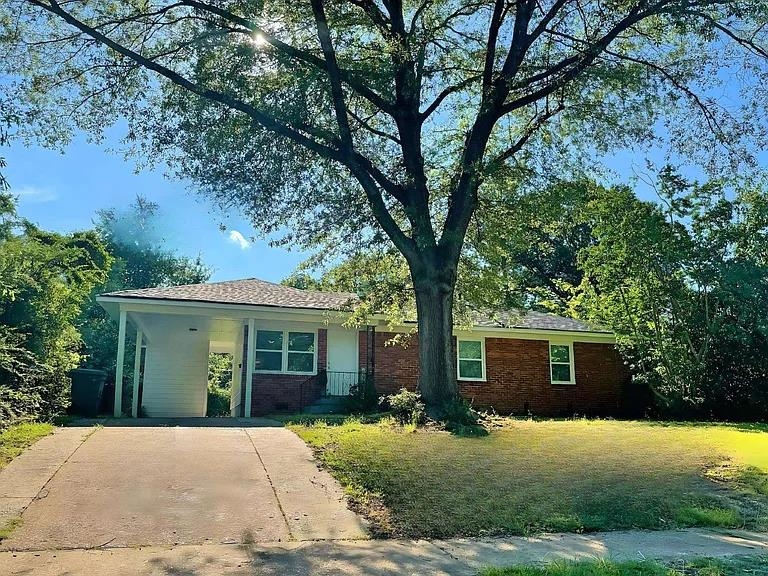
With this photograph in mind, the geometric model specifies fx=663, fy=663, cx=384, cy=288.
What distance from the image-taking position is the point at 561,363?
73.6ft

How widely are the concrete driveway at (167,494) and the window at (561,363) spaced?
44.4 ft

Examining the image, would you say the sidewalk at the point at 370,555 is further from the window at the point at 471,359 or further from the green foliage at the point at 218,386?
the green foliage at the point at 218,386

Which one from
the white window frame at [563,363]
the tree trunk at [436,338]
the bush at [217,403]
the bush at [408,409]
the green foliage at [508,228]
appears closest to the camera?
the bush at [408,409]

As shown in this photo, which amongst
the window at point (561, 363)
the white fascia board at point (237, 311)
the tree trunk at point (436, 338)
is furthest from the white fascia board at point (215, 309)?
the window at point (561, 363)

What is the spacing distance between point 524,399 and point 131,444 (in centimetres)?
1422

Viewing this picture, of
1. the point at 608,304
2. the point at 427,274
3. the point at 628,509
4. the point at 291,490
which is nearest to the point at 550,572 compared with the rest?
the point at 628,509

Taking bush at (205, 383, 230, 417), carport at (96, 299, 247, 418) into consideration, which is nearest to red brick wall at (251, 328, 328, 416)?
carport at (96, 299, 247, 418)

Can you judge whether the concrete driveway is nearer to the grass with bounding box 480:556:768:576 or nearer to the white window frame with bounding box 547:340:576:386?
the grass with bounding box 480:556:768:576

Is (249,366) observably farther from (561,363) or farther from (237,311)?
(561,363)

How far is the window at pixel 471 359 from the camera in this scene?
21.3m

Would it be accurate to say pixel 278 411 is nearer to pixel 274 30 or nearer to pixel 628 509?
pixel 274 30

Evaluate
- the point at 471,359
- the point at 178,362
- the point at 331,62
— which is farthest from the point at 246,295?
the point at 331,62

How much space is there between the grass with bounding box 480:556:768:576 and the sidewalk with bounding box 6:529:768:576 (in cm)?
31

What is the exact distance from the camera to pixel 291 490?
7.72 meters
